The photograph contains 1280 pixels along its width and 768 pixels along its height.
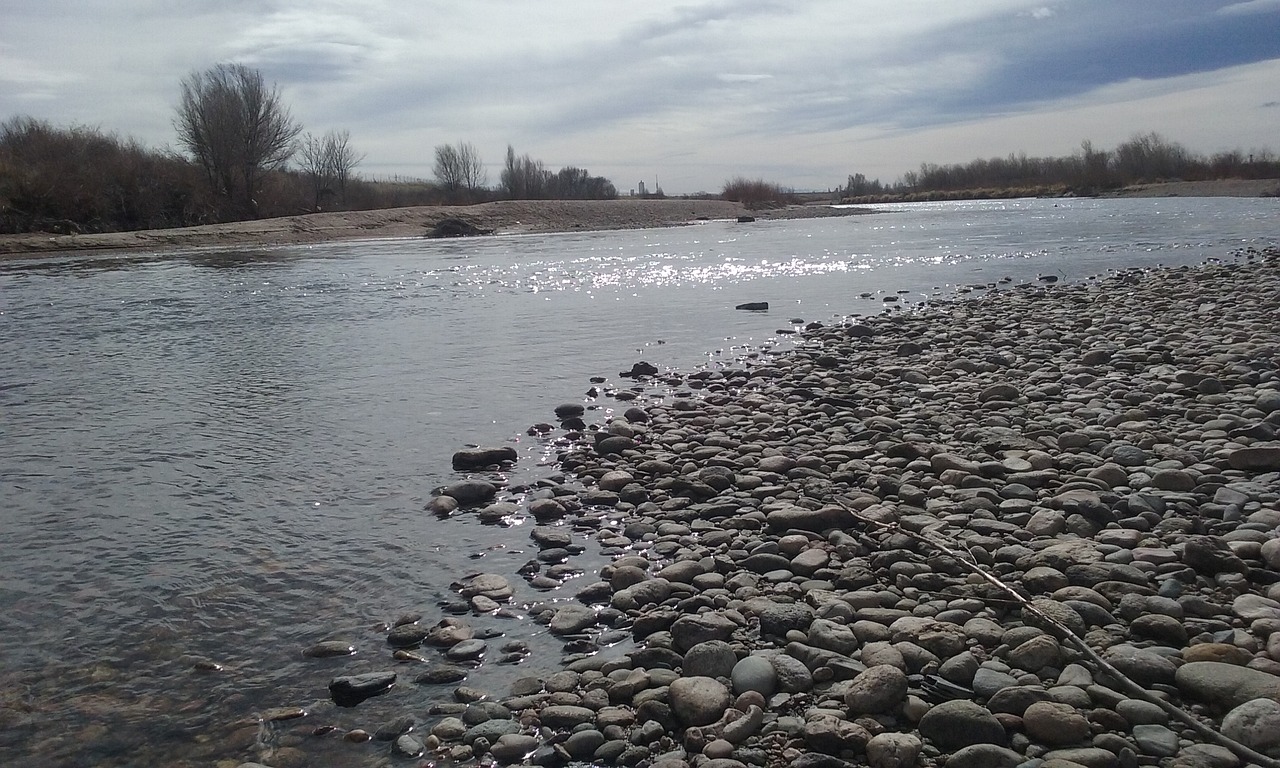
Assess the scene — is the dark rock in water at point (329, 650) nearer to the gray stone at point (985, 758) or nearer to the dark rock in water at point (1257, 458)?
the gray stone at point (985, 758)

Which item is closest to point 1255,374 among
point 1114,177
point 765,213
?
point 765,213

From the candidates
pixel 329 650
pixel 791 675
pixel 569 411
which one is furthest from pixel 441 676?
pixel 569 411

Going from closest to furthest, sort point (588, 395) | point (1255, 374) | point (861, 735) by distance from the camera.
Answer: point (861, 735), point (1255, 374), point (588, 395)

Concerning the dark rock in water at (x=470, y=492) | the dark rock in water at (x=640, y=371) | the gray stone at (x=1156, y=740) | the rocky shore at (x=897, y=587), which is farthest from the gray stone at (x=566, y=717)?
the dark rock in water at (x=640, y=371)

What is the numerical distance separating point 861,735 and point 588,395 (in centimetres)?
608

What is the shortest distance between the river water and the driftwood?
1.90 meters

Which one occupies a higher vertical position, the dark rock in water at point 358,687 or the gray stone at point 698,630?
the gray stone at point 698,630

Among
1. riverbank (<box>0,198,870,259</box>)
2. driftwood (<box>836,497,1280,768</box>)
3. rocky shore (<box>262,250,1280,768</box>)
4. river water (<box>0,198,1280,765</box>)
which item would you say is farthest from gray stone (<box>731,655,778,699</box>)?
riverbank (<box>0,198,870,259</box>)

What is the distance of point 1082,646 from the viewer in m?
3.13

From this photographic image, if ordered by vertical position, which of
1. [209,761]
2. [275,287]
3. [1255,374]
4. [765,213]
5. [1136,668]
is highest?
[765,213]

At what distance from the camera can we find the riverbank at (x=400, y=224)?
39.4 meters

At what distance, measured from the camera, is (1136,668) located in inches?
119

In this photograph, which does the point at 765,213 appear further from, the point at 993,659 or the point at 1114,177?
→ the point at 993,659

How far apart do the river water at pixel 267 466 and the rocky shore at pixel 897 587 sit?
31cm
